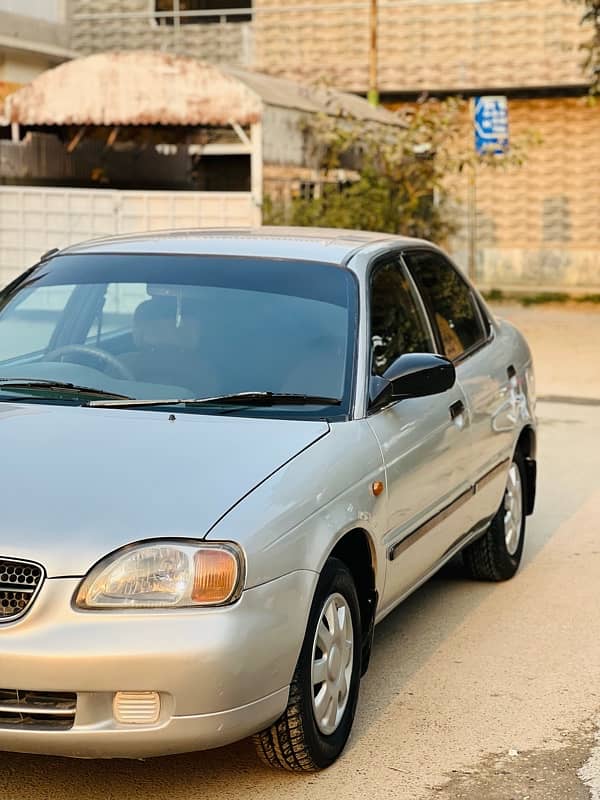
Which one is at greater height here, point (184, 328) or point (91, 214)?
point (184, 328)

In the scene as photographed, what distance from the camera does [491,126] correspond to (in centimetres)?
2297

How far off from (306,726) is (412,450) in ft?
4.22

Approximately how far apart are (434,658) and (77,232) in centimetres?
1434

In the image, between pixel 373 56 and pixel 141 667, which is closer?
pixel 141 667

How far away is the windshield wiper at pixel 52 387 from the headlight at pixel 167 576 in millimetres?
1123

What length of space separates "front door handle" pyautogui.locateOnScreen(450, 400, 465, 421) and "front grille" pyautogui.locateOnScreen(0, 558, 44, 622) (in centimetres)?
236

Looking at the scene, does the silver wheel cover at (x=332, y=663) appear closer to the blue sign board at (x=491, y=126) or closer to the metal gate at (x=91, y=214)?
the metal gate at (x=91, y=214)

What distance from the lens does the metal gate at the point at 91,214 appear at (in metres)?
18.6

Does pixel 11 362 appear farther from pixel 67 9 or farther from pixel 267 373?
pixel 67 9

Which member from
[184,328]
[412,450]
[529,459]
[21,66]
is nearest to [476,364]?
[529,459]

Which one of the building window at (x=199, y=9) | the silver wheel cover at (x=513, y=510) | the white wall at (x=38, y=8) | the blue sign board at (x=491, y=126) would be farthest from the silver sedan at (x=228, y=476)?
the building window at (x=199, y=9)

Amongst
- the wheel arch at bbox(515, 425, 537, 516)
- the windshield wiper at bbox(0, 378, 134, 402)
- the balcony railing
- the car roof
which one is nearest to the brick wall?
the balcony railing

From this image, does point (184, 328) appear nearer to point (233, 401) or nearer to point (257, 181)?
point (233, 401)

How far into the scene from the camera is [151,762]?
4543 mm
